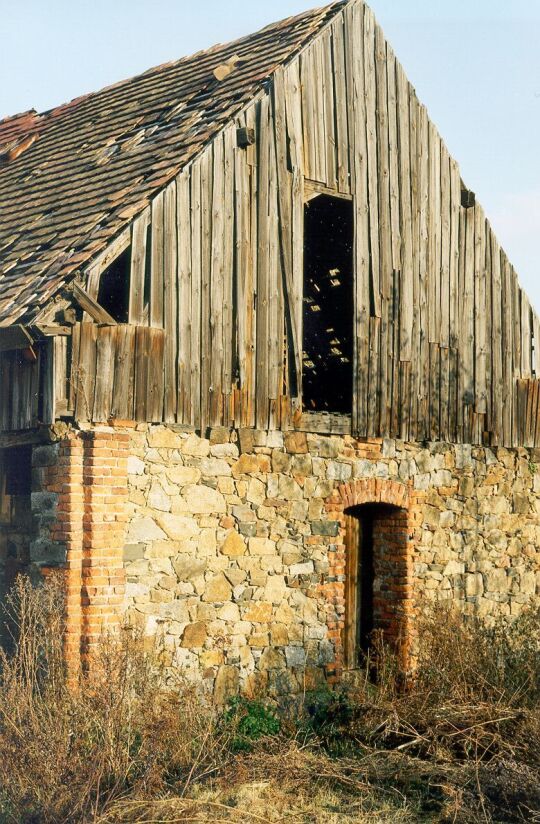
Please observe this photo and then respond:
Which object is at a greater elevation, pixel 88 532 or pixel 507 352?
pixel 507 352

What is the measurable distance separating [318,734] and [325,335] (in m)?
5.16

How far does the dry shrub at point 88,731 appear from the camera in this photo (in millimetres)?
7008

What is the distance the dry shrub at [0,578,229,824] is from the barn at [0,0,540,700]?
358 mm

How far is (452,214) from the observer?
12570 millimetres

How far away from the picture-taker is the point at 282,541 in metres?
10.4

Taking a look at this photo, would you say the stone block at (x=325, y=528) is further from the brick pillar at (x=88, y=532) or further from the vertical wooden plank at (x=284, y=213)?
the brick pillar at (x=88, y=532)

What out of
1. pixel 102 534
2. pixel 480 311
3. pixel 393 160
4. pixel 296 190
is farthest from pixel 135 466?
pixel 480 311

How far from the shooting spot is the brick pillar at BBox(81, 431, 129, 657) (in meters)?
8.70

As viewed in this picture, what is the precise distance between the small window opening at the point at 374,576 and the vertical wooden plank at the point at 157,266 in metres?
3.45

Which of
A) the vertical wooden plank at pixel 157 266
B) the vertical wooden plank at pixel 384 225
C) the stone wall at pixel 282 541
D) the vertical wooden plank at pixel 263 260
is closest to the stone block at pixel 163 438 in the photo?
the stone wall at pixel 282 541

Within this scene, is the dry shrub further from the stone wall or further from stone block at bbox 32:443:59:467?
stone block at bbox 32:443:59:467

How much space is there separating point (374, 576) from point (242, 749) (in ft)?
10.9

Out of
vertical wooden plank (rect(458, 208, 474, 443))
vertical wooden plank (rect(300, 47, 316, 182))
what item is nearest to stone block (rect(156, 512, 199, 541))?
vertical wooden plank (rect(300, 47, 316, 182))

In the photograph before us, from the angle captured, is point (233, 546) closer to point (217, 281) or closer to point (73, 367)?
point (73, 367)
